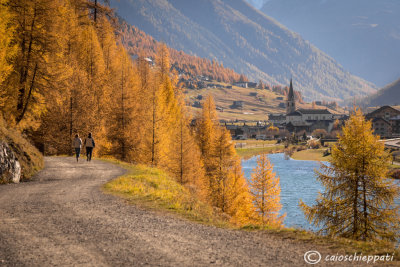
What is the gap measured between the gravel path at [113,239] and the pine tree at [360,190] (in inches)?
572

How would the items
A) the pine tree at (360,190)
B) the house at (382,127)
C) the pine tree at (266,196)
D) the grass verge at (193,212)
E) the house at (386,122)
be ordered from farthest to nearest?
the house at (386,122) → the house at (382,127) → the pine tree at (266,196) → the pine tree at (360,190) → the grass verge at (193,212)

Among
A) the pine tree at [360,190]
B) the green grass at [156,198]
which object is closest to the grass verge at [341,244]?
the green grass at [156,198]

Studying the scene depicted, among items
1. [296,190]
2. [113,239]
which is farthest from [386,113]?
[113,239]

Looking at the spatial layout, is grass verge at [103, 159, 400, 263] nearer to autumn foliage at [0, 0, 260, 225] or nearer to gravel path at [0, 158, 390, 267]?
gravel path at [0, 158, 390, 267]

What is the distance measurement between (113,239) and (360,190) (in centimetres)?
1938

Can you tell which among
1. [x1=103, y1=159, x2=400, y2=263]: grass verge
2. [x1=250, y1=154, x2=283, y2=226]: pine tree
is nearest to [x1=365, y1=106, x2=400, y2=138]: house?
[x1=250, y1=154, x2=283, y2=226]: pine tree

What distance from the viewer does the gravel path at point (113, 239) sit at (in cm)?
770

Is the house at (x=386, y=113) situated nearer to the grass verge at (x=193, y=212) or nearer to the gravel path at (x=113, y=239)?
the grass verge at (x=193, y=212)

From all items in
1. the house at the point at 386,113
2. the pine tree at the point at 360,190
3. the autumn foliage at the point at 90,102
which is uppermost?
the house at the point at 386,113

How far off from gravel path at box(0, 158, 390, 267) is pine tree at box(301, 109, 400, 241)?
47.7 ft

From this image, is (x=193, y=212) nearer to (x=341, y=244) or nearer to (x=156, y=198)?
(x=156, y=198)

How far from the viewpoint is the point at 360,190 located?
77.0 feet

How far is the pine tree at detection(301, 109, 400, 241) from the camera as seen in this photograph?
22344 millimetres

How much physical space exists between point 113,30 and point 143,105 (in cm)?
A: 1093
